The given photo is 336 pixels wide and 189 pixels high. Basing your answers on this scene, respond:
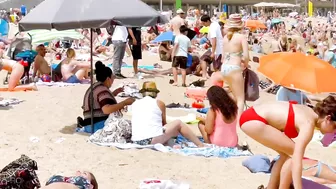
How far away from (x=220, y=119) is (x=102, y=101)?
1380mm

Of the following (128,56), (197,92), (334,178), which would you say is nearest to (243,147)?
(334,178)

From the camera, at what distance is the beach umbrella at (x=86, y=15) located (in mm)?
6203

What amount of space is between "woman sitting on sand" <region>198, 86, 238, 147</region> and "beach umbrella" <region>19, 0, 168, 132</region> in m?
1.13

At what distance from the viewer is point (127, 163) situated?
5.77 meters

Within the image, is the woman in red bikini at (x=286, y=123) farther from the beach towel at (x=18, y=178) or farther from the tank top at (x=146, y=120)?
the tank top at (x=146, y=120)

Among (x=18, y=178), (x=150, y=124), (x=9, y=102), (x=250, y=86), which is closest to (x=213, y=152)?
(x=150, y=124)

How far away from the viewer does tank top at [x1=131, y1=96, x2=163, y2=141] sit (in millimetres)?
6256

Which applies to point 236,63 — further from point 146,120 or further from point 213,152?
point 146,120

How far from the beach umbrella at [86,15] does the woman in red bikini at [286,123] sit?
239 centimetres

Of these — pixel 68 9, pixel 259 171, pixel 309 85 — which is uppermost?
pixel 68 9

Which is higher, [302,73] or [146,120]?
[302,73]

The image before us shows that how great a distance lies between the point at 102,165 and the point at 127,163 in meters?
0.25

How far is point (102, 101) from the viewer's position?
264 inches

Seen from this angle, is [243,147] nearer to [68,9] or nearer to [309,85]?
[309,85]
